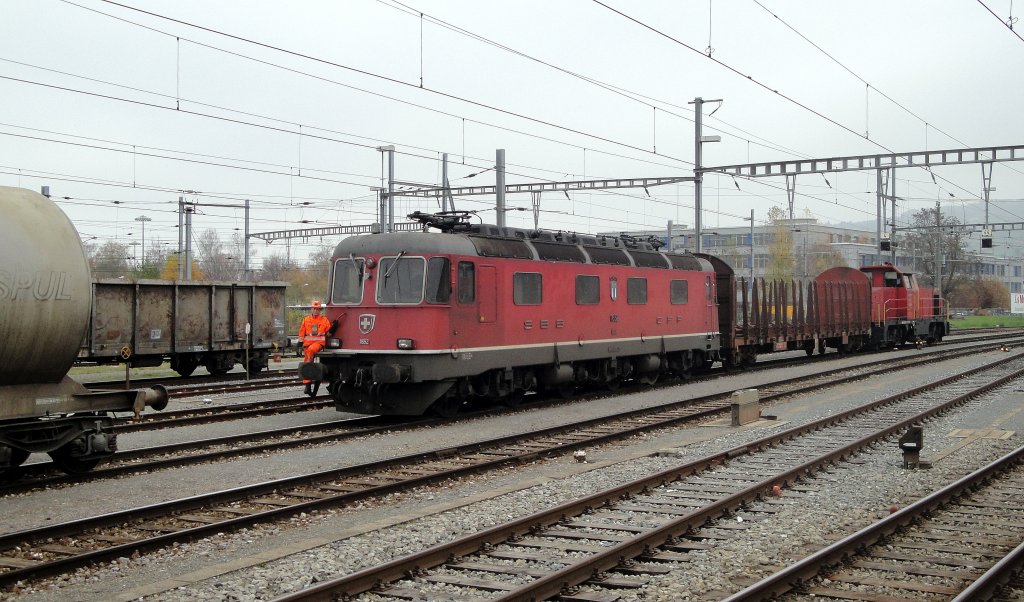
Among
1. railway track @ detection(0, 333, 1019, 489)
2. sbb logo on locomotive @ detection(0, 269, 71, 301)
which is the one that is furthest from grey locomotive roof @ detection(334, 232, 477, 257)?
sbb logo on locomotive @ detection(0, 269, 71, 301)

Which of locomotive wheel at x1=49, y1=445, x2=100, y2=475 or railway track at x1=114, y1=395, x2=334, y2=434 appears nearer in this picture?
locomotive wheel at x1=49, y1=445, x2=100, y2=475

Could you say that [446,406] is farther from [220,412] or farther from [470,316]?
[220,412]

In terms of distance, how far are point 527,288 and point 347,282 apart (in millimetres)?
3528

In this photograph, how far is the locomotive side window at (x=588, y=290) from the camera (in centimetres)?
2017

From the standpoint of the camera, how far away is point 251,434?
48.4ft

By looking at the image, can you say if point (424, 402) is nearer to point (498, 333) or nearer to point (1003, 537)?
point (498, 333)

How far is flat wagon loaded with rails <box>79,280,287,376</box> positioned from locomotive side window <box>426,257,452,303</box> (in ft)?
34.6

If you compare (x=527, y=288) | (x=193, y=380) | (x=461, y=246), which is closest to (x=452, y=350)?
(x=461, y=246)

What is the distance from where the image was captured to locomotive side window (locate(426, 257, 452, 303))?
16.3m

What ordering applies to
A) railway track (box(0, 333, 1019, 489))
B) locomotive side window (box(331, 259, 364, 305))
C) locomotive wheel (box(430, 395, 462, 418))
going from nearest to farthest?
railway track (box(0, 333, 1019, 489)) < locomotive side window (box(331, 259, 364, 305)) < locomotive wheel (box(430, 395, 462, 418))

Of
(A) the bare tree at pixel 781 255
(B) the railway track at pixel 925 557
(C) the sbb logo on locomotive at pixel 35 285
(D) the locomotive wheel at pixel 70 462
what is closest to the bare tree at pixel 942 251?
(A) the bare tree at pixel 781 255

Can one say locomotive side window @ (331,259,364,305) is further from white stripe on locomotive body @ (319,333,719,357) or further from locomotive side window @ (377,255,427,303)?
white stripe on locomotive body @ (319,333,719,357)

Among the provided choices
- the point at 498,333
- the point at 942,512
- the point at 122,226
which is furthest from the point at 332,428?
the point at 122,226

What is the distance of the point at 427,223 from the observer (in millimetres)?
17906
